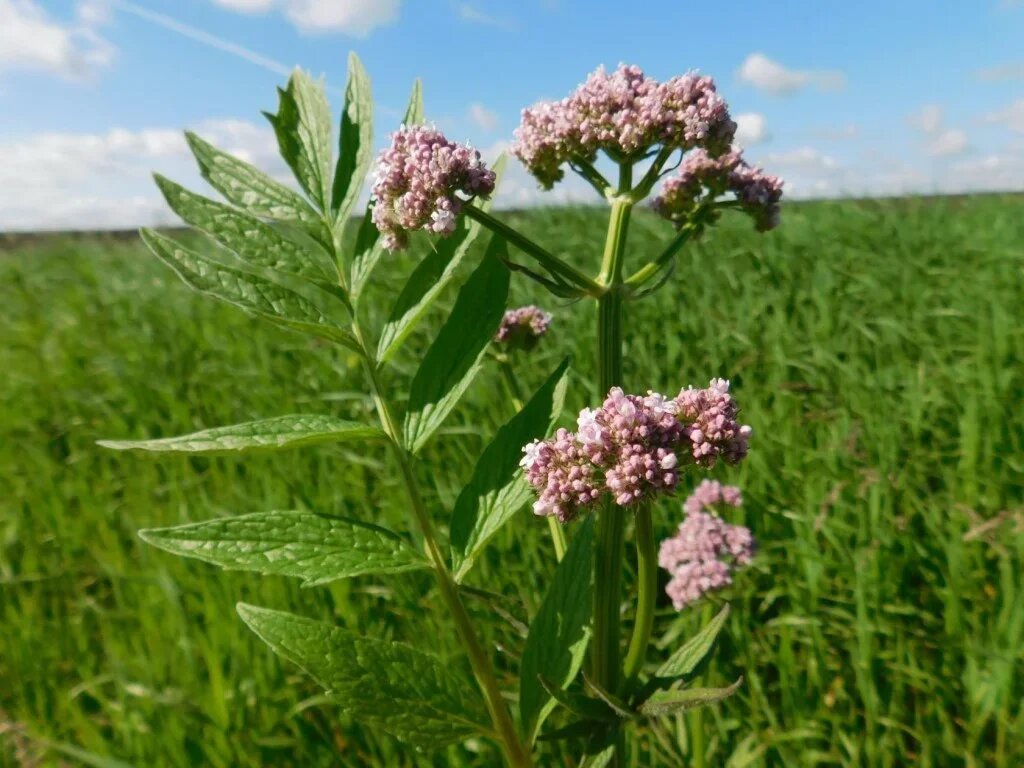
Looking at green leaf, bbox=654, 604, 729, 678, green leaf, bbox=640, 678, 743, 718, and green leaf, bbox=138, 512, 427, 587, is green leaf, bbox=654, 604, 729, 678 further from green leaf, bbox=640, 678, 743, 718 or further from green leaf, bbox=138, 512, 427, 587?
green leaf, bbox=138, 512, 427, 587

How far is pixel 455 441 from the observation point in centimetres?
473

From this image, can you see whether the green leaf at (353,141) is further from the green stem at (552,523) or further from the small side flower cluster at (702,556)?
the small side flower cluster at (702,556)

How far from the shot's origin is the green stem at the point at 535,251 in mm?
1826

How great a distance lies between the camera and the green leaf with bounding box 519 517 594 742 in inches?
71.3

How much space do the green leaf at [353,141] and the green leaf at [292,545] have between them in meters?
0.71

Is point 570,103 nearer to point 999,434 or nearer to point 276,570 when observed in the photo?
point 276,570

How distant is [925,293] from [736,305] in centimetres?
130

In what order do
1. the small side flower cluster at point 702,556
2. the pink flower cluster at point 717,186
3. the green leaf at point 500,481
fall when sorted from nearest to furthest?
the green leaf at point 500,481 → the pink flower cluster at point 717,186 → the small side flower cluster at point 702,556

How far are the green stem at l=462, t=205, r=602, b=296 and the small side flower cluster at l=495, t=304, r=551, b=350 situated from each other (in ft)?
2.67

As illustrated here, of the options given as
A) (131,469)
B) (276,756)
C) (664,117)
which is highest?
(664,117)

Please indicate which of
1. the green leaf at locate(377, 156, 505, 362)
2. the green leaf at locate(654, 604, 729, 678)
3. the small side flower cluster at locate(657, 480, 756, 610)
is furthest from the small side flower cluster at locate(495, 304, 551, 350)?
the green leaf at locate(654, 604, 729, 678)

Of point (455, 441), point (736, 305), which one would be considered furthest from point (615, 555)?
point (736, 305)

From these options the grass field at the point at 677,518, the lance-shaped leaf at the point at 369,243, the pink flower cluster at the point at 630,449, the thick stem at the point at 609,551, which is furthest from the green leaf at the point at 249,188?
the grass field at the point at 677,518

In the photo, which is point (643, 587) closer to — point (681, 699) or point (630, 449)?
point (681, 699)
